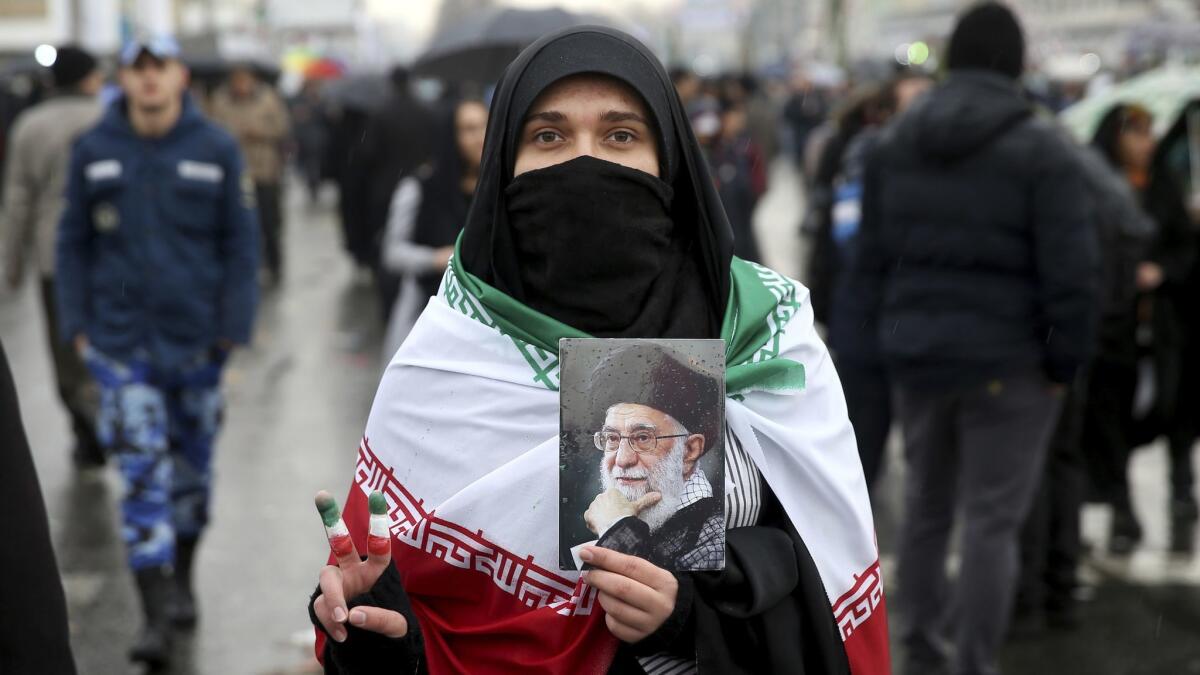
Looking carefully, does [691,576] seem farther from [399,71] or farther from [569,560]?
[399,71]

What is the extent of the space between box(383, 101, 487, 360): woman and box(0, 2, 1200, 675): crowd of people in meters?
0.02

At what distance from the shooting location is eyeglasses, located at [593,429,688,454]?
86.3 inches

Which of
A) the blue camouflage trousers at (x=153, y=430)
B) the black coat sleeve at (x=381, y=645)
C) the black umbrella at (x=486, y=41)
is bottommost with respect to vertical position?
the blue camouflage trousers at (x=153, y=430)

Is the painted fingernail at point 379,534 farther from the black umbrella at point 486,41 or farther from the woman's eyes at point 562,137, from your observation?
the black umbrella at point 486,41

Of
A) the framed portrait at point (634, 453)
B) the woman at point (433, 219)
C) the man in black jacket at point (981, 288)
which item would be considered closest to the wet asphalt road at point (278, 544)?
the man in black jacket at point (981, 288)

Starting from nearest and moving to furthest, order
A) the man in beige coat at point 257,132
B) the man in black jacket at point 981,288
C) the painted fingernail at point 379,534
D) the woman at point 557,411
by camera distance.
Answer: the painted fingernail at point 379,534 → the woman at point 557,411 → the man in black jacket at point 981,288 → the man in beige coat at point 257,132

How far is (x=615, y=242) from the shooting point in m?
2.54

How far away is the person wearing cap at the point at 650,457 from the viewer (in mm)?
2186

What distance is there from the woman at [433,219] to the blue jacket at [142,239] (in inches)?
27.4

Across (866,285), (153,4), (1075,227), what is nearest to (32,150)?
(866,285)

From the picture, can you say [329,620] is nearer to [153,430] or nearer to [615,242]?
[615,242]

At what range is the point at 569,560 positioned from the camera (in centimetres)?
219

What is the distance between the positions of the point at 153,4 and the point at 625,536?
4435 centimetres

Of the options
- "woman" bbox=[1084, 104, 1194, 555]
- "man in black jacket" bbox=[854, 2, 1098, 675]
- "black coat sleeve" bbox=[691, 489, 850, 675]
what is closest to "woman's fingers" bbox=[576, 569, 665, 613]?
"black coat sleeve" bbox=[691, 489, 850, 675]
